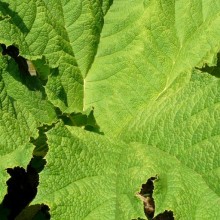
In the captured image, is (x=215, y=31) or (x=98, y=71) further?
(x=98, y=71)

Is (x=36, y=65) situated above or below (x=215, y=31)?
below

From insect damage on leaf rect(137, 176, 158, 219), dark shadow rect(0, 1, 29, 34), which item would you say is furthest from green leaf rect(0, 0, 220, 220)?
insect damage on leaf rect(137, 176, 158, 219)

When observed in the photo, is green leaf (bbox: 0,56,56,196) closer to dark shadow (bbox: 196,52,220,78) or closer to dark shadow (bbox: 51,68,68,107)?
dark shadow (bbox: 51,68,68,107)

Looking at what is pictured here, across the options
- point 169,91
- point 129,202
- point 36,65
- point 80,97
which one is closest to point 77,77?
point 80,97

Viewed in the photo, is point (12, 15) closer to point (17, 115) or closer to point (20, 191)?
point (17, 115)

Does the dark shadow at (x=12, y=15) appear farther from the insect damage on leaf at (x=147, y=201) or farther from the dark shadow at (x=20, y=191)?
the insect damage on leaf at (x=147, y=201)

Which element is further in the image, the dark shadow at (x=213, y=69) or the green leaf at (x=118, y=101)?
the dark shadow at (x=213, y=69)

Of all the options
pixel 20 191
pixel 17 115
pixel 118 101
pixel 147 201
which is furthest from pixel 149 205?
pixel 17 115

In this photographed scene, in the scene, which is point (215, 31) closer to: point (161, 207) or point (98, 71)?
point (98, 71)

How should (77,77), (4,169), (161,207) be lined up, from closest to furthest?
(161,207) < (4,169) < (77,77)

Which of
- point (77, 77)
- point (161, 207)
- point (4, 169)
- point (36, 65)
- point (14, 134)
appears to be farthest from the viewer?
point (77, 77)

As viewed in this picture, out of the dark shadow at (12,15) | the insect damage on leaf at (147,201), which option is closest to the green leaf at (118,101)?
the dark shadow at (12,15)
